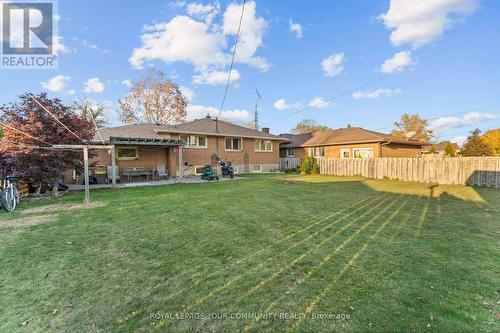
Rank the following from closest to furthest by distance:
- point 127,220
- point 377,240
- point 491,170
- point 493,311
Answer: point 493,311 < point 377,240 < point 127,220 < point 491,170

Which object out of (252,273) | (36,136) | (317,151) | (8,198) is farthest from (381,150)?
(8,198)

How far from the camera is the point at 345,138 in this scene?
21281 millimetres

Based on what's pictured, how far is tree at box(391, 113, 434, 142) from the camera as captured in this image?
127 feet

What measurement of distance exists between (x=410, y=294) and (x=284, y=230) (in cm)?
235

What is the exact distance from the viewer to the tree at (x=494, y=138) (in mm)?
29384

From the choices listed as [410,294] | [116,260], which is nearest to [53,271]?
[116,260]

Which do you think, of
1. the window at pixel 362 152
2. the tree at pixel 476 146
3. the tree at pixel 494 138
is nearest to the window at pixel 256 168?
the window at pixel 362 152

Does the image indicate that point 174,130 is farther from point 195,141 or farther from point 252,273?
point 252,273

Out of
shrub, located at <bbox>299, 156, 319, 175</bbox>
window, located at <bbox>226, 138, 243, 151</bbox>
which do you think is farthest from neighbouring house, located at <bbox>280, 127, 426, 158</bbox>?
window, located at <bbox>226, 138, 243, 151</bbox>

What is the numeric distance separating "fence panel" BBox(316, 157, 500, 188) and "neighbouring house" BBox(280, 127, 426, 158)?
350 centimetres

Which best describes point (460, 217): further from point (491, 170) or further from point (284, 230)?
point (491, 170)

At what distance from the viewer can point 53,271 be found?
2965mm

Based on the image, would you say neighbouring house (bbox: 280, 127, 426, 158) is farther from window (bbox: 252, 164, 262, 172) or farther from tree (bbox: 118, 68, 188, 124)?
tree (bbox: 118, 68, 188, 124)

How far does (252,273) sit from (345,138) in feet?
68.0
